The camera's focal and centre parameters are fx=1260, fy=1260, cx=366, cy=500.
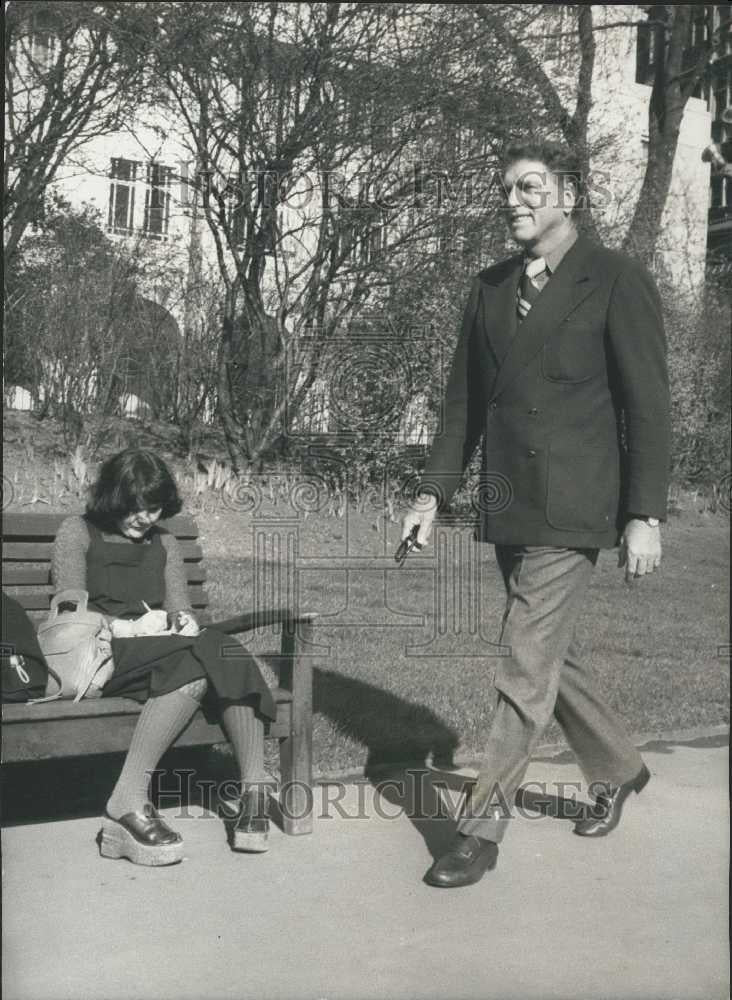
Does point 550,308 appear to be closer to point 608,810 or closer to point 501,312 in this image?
point 501,312

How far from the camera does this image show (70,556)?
4246 mm

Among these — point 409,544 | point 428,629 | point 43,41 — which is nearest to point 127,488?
point 409,544

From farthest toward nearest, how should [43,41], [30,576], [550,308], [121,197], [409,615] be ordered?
[121,197] < [43,41] < [409,615] < [30,576] < [550,308]

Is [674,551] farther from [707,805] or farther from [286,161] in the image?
[707,805]

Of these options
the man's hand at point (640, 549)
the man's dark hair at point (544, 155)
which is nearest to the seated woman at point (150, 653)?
the man's hand at point (640, 549)

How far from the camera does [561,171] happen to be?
3.87 metres

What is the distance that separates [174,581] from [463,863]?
149cm

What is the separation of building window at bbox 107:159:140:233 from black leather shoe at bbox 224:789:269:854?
863cm

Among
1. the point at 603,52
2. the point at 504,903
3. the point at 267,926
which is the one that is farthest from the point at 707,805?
the point at 603,52

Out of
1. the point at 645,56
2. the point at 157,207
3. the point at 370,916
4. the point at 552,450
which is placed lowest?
the point at 370,916

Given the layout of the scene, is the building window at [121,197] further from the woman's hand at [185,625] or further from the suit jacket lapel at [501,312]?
the suit jacket lapel at [501,312]

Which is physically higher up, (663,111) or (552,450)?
(663,111)

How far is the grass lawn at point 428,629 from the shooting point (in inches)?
217

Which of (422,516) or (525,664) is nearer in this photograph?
(525,664)
